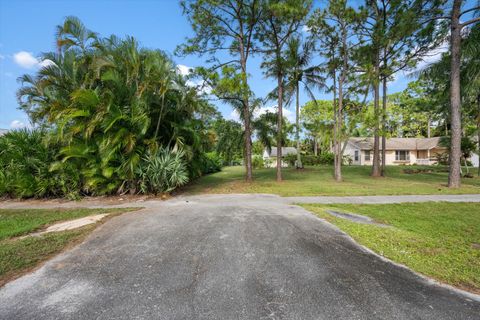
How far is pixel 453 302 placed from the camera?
8.23 ft

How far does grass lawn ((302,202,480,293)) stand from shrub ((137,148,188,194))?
4.95m

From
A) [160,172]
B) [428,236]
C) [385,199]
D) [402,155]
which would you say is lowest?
[428,236]

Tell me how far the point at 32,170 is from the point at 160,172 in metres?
4.87

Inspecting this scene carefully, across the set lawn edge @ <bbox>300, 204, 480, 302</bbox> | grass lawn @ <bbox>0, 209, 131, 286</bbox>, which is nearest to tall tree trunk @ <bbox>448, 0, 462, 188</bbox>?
lawn edge @ <bbox>300, 204, 480, 302</bbox>

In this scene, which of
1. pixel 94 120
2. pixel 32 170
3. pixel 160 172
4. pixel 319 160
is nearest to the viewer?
pixel 94 120

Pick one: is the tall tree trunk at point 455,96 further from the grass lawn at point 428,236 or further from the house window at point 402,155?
the house window at point 402,155

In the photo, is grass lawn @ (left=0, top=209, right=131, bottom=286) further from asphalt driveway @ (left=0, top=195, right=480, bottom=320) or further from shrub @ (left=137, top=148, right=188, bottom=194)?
shrub @ (left=137, top=148, right=188, bottom=194)

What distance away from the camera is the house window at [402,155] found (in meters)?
33.6

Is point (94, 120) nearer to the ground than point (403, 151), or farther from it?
farther from it

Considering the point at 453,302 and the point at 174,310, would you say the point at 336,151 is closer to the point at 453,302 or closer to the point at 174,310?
the point at 453,302

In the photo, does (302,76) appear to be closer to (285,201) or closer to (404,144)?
(285,201)

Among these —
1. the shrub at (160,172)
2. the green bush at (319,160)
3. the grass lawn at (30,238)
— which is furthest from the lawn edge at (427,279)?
the green bush at (319,160)

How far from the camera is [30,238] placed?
4.41 metres

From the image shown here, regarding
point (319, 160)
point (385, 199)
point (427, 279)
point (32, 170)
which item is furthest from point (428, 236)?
point (319, 160)
